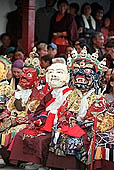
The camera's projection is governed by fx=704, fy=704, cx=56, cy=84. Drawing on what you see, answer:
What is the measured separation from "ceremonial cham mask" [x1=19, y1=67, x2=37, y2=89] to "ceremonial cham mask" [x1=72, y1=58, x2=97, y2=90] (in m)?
1.06

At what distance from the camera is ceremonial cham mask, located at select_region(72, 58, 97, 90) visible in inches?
402

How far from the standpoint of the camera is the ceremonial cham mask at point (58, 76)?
10625 mm

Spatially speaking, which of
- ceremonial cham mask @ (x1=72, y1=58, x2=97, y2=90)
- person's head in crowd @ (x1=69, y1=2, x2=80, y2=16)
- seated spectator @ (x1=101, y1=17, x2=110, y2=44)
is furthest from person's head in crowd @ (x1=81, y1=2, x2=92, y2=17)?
ceremonial cham mask @ (x1=72, y1=58, x2=97, y2=90)

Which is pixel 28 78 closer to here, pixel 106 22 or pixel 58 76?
pixel 58 76

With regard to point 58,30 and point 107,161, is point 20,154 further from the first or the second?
point 58,30

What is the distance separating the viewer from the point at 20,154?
33.7 ft

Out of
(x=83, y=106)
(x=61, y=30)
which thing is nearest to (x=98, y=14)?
(x=61, y=30)

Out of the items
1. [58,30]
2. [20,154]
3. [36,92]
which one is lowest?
[20,154]

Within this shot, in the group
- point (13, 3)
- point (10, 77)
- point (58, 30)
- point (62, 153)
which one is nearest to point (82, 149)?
point (62, 153)

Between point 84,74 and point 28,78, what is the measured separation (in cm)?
125

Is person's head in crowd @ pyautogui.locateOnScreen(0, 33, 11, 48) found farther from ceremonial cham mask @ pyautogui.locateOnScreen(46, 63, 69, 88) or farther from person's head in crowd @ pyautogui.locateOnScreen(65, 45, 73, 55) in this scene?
ceremonial cham mask @ pyautogui.locateOnScreen(46, 63, 69, 88)

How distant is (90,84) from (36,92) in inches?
46.8

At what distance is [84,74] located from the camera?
10219 millimetres

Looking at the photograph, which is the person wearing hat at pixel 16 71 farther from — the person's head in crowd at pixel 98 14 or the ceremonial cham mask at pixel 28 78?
the person's head in crowd at pixel 98 14
